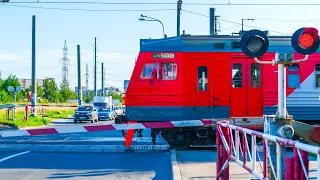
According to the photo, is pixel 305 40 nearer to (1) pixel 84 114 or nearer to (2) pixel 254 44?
(2) pixel 254 44

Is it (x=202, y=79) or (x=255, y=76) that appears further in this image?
(x=255, y=76)

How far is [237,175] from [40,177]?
431 centimetres

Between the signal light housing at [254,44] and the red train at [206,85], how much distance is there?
882 cm

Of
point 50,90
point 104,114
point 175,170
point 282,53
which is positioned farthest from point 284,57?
point 50,90

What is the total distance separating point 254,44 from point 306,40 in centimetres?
73

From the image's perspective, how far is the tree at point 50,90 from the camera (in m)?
87.2

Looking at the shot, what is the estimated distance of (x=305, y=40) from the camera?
6.62 metres

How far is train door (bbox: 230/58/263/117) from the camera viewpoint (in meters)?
15.9

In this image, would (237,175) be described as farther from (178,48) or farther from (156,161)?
(178,48)

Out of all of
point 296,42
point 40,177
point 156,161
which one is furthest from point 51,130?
point 296,42

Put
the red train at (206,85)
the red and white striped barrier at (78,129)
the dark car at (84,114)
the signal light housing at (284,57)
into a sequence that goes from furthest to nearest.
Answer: the dark car at (84,114)
the red train at (206,85)
the red and white striped barrier at (78,129)
the signal light housing at (284,57)

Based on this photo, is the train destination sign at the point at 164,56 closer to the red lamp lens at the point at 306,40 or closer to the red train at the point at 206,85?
the red train at the point at 206,85

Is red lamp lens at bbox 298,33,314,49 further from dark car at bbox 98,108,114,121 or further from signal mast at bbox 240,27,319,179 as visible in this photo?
dark car at bbox 98,108,114,121

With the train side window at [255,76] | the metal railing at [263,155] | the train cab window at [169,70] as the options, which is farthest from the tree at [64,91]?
the metal railing at [263,155]
